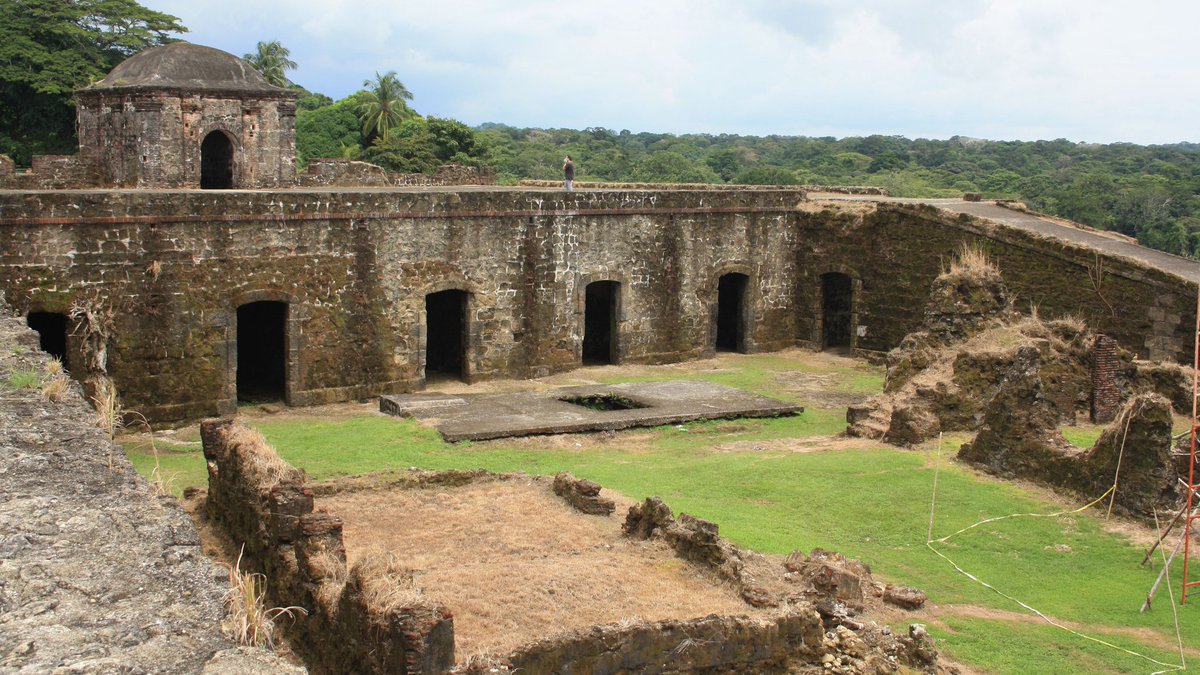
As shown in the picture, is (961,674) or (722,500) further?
(722,500)

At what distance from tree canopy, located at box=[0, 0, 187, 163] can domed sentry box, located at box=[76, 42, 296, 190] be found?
17730 millimetres

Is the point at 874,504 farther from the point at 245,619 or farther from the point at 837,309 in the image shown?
the point at 837,309

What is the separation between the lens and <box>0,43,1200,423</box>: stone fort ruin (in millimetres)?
16906

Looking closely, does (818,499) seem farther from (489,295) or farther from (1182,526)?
(489,295)

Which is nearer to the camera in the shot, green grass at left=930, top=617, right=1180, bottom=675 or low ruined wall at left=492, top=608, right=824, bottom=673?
low ruined wall at left=492, top=608, right=824, bottom=673

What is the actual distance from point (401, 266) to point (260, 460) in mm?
9280

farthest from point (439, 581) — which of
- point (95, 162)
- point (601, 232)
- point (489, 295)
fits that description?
point (95, 162)

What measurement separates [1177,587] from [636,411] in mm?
8071

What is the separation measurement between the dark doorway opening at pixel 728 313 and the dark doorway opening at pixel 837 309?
172 cm

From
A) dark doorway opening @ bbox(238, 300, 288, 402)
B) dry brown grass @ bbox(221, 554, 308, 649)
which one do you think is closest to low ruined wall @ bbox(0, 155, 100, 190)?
dark doorway opening @ bbox(238, 300, 288, 402)

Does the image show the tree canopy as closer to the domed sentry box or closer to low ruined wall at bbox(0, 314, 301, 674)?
the domed sentry box

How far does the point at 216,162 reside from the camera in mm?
25359

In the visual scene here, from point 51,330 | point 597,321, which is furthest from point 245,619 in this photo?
point 597,321

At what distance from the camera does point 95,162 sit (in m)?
24.2
